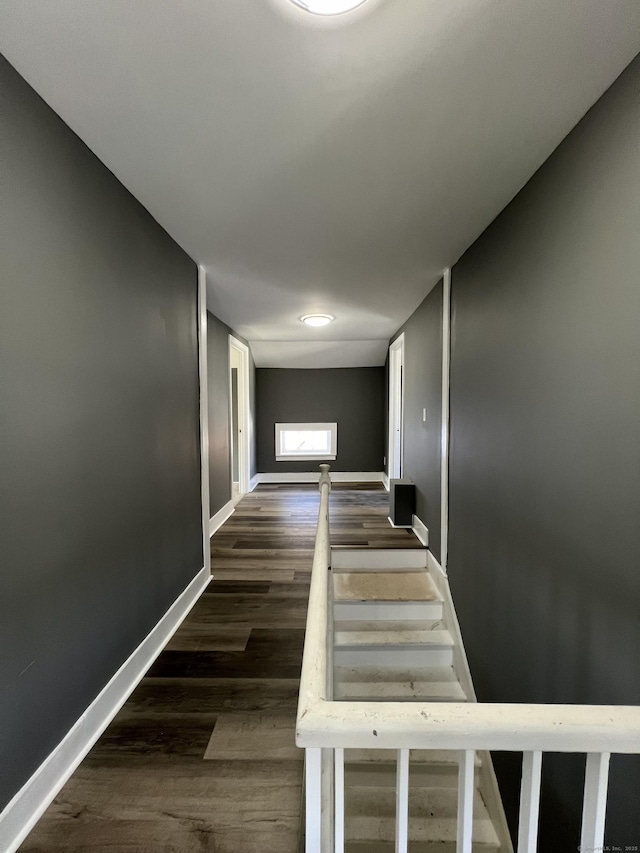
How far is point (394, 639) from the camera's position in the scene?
2.71m

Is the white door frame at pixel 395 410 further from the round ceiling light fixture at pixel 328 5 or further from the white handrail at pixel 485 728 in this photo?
the white handrail at pixel 485 728

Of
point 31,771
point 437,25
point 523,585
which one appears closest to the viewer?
point 437,25

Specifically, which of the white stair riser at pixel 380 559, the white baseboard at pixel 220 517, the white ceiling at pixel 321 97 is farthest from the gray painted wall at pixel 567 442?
the white baseboard at pixel 220 517

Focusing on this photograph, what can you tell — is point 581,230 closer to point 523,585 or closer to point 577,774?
point 523,585

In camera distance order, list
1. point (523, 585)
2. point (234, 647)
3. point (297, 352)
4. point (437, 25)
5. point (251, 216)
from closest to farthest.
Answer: point (437, 25)
point (523, 585)
point (251, 216)
point (234, 647)
point (297, 352)

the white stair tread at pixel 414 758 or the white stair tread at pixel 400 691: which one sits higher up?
the white stair tread at pixel 400 691

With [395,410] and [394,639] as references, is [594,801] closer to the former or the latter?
[394,639]

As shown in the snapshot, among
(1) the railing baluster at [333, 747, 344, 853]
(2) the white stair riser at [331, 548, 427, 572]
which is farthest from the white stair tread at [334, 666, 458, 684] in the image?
(1) the railing baluster at [333, 747, 344, 853]

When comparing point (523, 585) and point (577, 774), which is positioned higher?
point (523, 585)

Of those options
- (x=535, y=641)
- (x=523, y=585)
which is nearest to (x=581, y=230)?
(x=523, y=585)

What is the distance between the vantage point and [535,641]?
5.02 feet

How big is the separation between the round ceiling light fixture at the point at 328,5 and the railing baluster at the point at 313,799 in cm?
151

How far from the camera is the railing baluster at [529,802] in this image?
1.91 ft

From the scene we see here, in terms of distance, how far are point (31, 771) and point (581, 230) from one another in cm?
244
